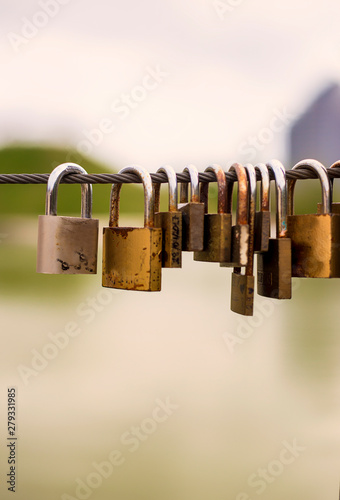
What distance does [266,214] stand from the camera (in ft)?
1.99

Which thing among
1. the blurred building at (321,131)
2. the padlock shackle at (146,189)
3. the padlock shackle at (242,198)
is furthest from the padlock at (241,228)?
the blurred building at (321,131)

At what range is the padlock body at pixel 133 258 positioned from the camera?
23.8 inches

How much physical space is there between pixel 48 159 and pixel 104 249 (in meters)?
0.96

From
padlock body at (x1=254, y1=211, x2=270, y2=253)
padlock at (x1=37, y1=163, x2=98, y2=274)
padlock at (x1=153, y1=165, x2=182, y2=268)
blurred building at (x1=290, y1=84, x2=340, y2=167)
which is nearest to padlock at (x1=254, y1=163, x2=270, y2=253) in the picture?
padlock body at (x1=254, y1=211, x2=270, y2=253)

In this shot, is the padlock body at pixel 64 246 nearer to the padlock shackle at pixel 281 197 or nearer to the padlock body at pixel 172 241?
the padlock body at pixel 172 241

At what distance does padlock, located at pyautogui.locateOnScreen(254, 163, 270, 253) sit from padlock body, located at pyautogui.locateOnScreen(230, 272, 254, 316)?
43mm

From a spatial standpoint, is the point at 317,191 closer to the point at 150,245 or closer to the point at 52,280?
the point at 52,280

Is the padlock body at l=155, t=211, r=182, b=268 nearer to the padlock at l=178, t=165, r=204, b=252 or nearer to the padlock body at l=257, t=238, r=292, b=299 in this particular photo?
the padlock at l=178, t=165, r=204, b=252

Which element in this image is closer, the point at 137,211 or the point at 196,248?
the point at 196,248

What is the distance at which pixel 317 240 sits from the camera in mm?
615

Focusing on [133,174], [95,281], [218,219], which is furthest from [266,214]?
[95,281]

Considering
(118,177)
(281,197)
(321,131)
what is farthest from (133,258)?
(321,131)

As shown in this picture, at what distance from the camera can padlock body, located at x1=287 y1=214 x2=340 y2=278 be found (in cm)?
60

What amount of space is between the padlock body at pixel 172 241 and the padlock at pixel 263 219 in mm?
104
